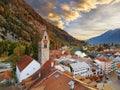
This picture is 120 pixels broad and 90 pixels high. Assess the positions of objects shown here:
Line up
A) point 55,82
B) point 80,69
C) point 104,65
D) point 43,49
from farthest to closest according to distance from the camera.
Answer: point 104,65
point 80,69
point 43,49
point 55,82

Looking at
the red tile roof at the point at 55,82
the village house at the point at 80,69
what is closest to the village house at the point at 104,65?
the village house at the point at 80,69

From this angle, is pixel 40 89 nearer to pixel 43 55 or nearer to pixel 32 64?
pixel 32 64

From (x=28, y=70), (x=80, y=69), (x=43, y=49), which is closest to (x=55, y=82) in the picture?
(x=28, y=70)

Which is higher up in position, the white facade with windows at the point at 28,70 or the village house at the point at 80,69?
the white facade with windows at the point at 28,70

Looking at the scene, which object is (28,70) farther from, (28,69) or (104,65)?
(104,65)

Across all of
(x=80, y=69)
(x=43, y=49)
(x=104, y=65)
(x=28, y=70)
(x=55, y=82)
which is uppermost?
(x=43, y=49)

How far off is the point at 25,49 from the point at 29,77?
2170 centimetres

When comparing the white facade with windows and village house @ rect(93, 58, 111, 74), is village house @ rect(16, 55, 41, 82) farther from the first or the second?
village house @ rect(93, 58, 111, 74)

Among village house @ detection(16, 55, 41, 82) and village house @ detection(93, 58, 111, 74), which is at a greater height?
village house @ detection(16, 55, 41, 82)

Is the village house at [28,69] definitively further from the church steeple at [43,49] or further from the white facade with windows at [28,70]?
the church steeple at [43,49]

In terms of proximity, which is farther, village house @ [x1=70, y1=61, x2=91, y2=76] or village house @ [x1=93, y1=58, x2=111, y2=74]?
village house @ [x1=93, y1=58, x2=111, y2=74]

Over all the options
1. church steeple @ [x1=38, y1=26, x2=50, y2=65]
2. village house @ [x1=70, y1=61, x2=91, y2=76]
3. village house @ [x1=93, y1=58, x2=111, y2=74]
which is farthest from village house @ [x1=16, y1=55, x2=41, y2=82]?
village house @ [x1=93, y1=58, x2=111, y2=74]

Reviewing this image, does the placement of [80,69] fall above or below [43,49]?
below

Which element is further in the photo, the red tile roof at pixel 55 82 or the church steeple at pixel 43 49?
the church steeple at pixel 43 49
